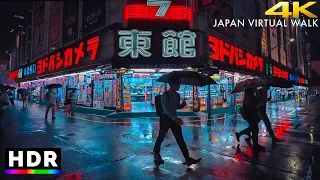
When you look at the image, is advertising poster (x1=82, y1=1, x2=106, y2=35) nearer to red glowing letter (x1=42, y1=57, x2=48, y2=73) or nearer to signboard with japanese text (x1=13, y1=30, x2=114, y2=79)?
signboard with japanese text (x1=13, y1=30, x2=114, y2=79)

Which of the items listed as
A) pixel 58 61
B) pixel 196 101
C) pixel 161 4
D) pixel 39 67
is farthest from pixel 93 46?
pixel 39 67

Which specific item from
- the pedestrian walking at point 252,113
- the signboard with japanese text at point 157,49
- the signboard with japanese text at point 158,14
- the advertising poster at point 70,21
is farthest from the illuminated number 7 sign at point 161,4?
the pedestrian walking at point 252,113

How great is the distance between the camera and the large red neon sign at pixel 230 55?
55.8 feet

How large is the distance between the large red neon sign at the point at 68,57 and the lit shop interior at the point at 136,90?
4.89 ft

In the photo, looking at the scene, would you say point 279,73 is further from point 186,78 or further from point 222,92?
point 186,78

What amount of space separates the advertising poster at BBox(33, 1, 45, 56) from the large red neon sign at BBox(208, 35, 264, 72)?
1090 inches

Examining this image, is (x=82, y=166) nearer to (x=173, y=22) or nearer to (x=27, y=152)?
(x=27, y=152)

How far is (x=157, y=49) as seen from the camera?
15305mm

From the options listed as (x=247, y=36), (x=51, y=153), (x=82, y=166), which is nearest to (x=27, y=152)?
(x=51, y=153)

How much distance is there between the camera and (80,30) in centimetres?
2202

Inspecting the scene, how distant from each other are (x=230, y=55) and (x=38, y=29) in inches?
1290

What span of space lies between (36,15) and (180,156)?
41.7m

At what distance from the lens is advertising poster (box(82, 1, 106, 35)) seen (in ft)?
59.4

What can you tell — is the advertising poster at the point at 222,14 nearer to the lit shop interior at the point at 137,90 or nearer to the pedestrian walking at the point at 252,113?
the lit shop interior at the point at 137,90
